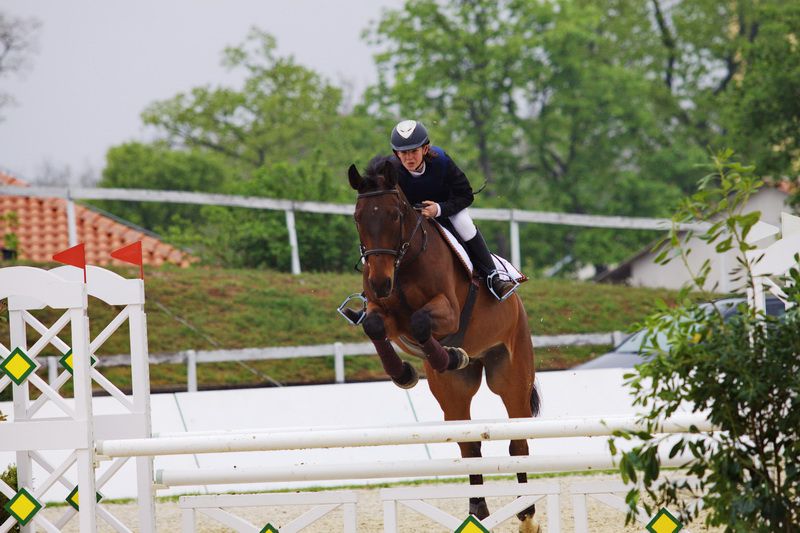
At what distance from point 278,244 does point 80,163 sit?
2994 cm

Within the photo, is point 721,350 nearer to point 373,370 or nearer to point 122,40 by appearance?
point 373,370

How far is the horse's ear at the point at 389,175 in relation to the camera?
5.10 m

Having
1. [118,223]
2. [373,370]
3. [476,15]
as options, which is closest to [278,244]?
[373,370]

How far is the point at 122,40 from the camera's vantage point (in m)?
54.8

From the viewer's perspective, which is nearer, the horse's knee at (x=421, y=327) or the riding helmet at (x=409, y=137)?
the horse's knee at (x=421, y=327)

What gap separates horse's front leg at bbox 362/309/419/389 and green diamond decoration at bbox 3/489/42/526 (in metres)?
1.69

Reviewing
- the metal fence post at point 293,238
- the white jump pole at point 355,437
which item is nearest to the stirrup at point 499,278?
the white jump pole at point 355,437

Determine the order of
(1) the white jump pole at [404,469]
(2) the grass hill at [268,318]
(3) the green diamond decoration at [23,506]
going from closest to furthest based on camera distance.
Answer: (1) the white jump pole at [404,469]
(3) the green diamond decoration at [23,506]
(2) the grass hill at [268,318]

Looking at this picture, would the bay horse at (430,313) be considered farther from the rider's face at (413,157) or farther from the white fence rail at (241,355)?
the white fence rail at (241,355)

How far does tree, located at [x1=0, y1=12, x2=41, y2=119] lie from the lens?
29.9 meters

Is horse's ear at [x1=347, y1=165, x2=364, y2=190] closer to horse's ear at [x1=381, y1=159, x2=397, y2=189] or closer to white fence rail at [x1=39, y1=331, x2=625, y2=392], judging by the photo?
horse's ear at [x1=381, y1=159, x2=397, y2=189]

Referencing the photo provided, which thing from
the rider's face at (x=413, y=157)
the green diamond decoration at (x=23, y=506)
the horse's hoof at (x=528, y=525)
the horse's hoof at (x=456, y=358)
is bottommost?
the horse's hoof at (x=528, y=525)

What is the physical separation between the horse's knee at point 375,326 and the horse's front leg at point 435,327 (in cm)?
15

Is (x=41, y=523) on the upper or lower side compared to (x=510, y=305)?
lower
